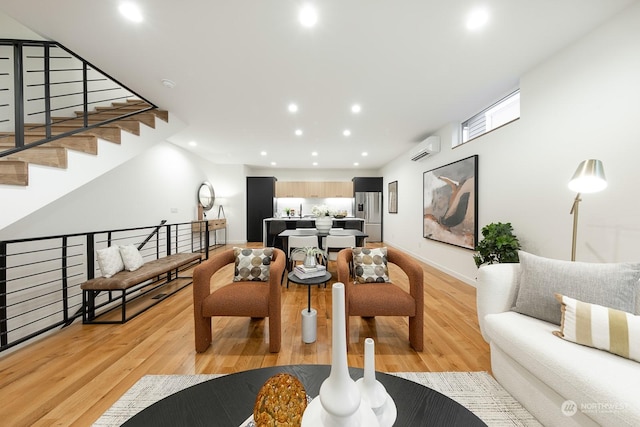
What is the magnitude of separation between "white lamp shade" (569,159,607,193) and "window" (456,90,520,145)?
4.43ft

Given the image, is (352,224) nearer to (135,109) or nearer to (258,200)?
(258,200)

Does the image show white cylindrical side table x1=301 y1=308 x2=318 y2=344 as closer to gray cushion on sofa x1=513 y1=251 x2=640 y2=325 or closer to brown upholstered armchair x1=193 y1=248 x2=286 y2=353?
brown upholstered armchair x1=193 y1=248 x2=286 y2=353

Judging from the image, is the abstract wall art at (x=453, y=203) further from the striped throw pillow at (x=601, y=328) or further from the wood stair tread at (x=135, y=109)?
the wood stair tread at (x=135, y=109)

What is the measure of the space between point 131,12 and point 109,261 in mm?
2458

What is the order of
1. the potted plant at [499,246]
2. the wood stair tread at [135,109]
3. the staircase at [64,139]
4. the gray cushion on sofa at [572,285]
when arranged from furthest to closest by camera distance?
the wood stair tread at [135,109], the potted plant at [499,246], the staircase at [64,139], the gray cushion on sofa at [572,285]

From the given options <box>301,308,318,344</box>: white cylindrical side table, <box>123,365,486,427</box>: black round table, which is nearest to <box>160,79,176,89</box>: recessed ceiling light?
<box>301,308,318,344</box>: white cylindrical side table

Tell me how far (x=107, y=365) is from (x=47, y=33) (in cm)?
291

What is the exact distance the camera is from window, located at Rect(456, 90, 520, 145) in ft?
9.97

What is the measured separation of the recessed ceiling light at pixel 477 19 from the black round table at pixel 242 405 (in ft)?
8.28

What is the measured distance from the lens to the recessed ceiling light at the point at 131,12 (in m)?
1.76

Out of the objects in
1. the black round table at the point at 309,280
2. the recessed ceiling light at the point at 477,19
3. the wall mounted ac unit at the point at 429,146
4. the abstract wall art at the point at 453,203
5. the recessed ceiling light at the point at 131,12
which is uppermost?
the recessed ceiling light at the point at 131,12

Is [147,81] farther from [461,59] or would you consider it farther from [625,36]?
[625,36]

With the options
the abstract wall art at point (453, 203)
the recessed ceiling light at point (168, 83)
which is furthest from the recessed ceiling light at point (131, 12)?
the abstract wall art at point (453, 203)

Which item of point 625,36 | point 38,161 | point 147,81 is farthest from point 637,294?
point 147,81
